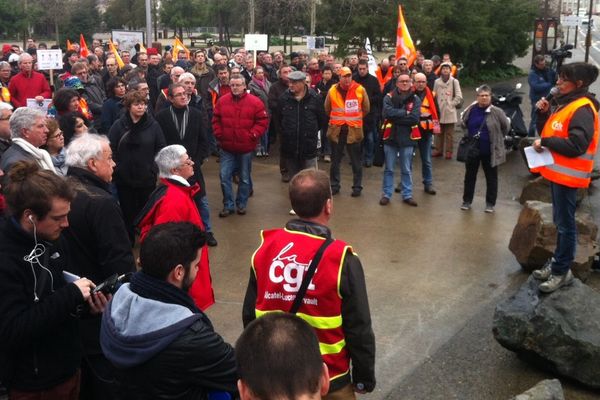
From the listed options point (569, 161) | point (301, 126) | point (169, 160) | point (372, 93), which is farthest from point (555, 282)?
point (372, 93)

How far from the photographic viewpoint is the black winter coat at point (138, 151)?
668 cm

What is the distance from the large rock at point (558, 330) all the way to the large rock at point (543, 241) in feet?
4.64

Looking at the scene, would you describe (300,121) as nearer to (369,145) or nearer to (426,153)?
(426,153)

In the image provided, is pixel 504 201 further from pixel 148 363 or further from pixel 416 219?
pixel 148 363

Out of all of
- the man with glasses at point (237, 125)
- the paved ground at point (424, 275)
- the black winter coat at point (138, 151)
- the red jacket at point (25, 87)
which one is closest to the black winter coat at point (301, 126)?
the man with glasses at point (237, 125)

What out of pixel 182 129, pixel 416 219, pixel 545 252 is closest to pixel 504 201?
pixel 416 219

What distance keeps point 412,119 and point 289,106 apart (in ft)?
5.58

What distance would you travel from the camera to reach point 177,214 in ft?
15.1

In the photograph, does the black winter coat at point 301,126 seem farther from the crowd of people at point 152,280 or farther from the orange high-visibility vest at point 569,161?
the orange high-visibility vest at point 569,161

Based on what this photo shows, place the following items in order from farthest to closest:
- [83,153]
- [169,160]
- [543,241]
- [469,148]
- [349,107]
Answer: [349,107] → [469,148] → [543,241] → [169,160] → [83,153]

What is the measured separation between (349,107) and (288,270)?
21.1 ft

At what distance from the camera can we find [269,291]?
10.4ft

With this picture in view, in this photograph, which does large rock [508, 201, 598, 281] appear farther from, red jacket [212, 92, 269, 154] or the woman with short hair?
red jacket [212, 92, 269, 154]

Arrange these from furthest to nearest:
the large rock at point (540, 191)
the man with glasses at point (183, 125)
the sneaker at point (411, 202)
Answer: the sneaker at point (411, 202) → the large rock at point (540, 191) → the man with glasses at point (183, 125)
